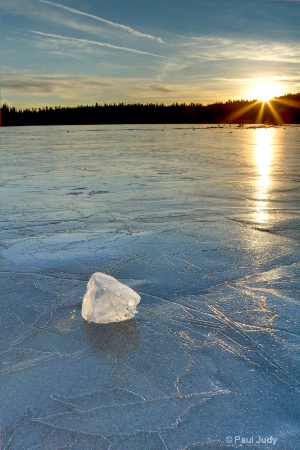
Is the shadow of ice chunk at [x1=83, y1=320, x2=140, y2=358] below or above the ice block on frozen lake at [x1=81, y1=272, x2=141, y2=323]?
below

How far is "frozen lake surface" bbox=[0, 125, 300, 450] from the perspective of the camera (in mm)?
1896

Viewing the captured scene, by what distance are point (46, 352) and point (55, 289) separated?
937 millimetres

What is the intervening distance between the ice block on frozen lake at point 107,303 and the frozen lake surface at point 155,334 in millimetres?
79

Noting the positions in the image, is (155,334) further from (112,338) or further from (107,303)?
(107,303)

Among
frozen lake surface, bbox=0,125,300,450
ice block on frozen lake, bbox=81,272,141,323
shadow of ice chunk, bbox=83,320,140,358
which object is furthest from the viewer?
ice block on frozen lake, bbox=81,272,141,323

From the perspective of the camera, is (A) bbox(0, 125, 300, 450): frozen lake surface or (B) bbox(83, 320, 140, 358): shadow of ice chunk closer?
(A) bbox(0, 125, 300, 450): frozen lake surface

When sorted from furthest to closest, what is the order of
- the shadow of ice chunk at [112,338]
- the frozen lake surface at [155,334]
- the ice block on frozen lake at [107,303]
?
1. the ice block on frozen lake at [107,303]
2. the shadow of ice chunk at [112,338]
3. the frozen lake surface at [155,334]

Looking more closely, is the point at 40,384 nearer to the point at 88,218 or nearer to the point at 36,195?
the point at 88,218

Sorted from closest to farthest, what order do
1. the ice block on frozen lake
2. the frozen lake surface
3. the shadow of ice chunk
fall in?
1. the frozen lake surface
2. the shadow of ice chunk
3. the ice block on frozen lake

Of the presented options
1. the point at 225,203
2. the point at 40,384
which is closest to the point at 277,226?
the point at 225,203

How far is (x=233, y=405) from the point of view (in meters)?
2.01

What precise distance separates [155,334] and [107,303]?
0.40 metres

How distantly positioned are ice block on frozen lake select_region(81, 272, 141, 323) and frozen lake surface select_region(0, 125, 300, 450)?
79 millimetres

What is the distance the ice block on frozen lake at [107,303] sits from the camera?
9.37 feet
